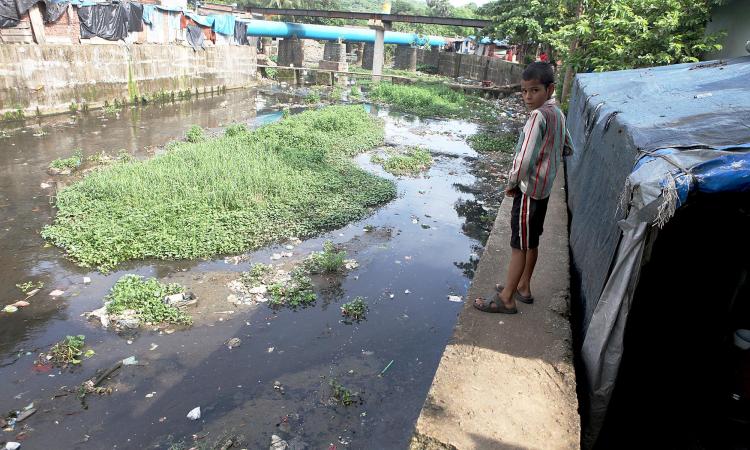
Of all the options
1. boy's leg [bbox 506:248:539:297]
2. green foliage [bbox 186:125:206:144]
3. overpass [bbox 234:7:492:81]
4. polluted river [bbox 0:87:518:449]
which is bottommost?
polluted river [bbox 0:87:518:449]

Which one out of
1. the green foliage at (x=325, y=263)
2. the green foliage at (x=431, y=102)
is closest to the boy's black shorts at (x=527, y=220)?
the green foliage at (x=325, y=263)

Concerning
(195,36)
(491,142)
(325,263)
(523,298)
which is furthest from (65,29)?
(523,298)

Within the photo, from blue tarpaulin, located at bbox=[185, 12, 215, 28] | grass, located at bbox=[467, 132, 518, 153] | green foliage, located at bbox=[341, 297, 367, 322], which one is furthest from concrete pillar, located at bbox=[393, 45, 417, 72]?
green foliage, located at bbox=[341, 297, 367, 322]

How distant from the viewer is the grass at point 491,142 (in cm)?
1209

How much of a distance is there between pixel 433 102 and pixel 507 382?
54.5 feet

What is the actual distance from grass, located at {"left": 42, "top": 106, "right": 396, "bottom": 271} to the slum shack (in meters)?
4.27

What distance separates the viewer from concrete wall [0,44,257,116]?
11.9 meters

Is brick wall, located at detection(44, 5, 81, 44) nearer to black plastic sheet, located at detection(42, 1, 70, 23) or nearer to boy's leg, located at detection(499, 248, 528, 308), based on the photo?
black plastic sheet, located at detection(42, 1, 70, 23)

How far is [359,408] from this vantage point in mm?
3660

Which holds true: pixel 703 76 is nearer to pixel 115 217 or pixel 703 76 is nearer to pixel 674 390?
pixel 674 390

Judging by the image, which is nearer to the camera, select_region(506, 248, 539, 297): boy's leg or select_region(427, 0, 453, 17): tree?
select_region(506, 248, 539, 297): boy's leg

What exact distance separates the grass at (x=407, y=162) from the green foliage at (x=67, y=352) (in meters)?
6.64

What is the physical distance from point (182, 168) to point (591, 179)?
Answer: 20.6 ft

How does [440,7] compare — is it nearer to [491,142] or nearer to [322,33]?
[322,33]
